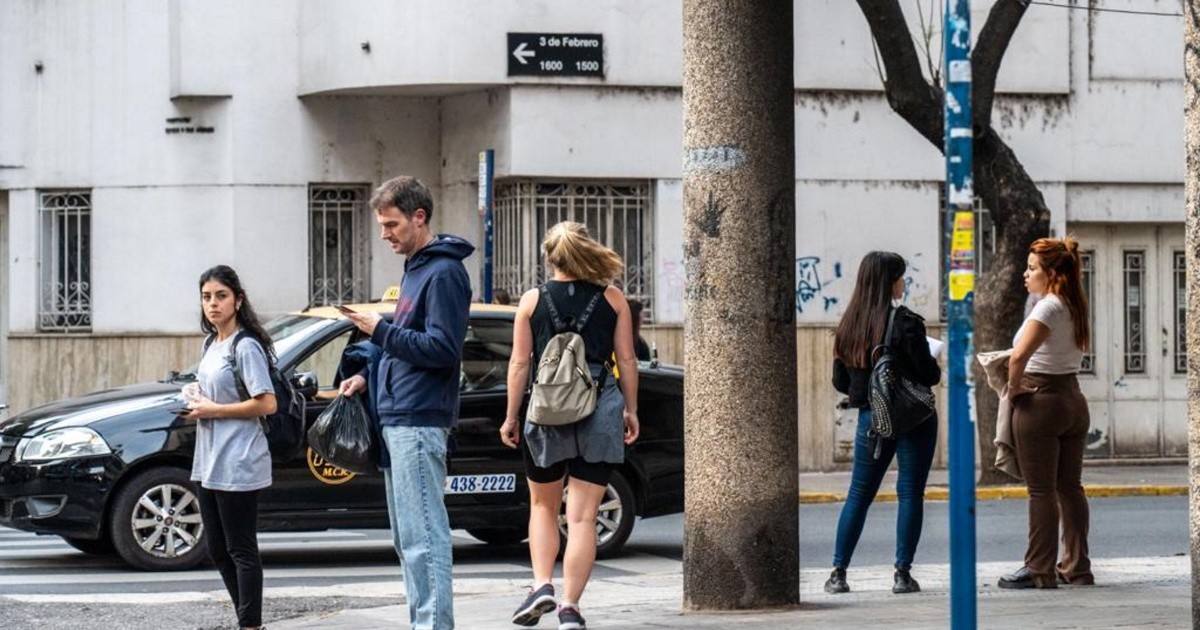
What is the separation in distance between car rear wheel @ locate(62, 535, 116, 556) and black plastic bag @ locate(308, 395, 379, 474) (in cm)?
496

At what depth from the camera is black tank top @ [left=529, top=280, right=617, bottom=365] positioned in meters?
9.27

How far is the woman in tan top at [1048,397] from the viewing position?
10641mm

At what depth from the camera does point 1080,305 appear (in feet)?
35.2

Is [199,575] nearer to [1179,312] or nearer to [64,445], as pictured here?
[64,445]

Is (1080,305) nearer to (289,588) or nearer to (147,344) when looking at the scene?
(289,588)

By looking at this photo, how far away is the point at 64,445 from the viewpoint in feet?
40.5

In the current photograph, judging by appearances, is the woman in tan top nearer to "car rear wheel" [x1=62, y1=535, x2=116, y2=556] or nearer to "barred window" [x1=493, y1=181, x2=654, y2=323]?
"car rear wheel" [x1=62, y1=535, x2=116, y2=556]

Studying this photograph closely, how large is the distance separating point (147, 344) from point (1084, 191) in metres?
10.1

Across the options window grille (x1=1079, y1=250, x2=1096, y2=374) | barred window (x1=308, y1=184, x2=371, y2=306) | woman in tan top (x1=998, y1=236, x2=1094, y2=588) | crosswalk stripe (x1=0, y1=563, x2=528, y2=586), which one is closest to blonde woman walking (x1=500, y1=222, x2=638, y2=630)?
woman in tan top (x1=998, y1=236, x2=1094, y2=588)

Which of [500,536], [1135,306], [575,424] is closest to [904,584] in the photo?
[575,424]

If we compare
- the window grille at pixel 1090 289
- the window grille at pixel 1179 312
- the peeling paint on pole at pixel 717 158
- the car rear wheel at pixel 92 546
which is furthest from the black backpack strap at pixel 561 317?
the window grille at pixel 1179 312

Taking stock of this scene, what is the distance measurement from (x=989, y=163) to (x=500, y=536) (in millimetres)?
6214

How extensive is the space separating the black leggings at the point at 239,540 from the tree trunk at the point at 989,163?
956 cm

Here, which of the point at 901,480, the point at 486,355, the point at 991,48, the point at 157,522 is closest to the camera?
the point at 901,480
